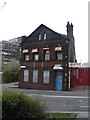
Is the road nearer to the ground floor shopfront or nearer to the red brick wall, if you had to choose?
the ground floor shopfront

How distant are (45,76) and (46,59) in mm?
2487

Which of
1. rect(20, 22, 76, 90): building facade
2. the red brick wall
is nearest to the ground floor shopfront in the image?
rect(20, 22, 76, 90): building facade

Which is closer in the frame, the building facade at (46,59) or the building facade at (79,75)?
the building facade at (46,59)

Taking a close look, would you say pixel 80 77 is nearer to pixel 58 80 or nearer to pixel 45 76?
pixel 58 80

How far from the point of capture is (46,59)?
44000mm

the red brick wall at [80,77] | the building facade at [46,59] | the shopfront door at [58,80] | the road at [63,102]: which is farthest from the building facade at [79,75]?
the road at [63,102]

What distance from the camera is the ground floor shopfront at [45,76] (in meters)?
41.4

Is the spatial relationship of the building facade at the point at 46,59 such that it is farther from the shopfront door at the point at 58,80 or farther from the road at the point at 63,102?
the road at the point at 63,102

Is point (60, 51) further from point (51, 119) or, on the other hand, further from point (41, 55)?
point (51, 119)

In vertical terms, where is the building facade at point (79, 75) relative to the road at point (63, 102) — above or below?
above

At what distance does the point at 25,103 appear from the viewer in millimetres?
11695

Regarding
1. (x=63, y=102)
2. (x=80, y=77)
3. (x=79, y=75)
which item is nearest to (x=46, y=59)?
(x=79, y=75)

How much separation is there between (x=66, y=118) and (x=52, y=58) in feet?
100

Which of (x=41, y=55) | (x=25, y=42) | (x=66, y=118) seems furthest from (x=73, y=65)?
(x=66, y=118)
